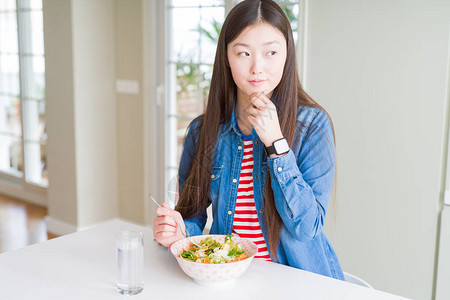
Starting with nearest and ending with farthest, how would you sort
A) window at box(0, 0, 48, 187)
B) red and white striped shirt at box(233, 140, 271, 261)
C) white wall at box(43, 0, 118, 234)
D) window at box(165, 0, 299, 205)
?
1. red and white striped shirt at box(233, 140, 271, 261)
2. window at box(165, 0, 299, 205)
3. white wall at box(43, 0, 118, 234)
4. window at box(0, 0, 48, 187)

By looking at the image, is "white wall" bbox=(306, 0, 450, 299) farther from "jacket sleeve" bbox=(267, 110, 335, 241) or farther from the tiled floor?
the tiled floor

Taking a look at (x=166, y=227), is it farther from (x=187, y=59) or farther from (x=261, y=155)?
(x=187, y=59)

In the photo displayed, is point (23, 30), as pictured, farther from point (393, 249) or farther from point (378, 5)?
point (393, 249)

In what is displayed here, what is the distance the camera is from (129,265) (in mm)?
1175

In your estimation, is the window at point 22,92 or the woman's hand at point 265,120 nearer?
the woman's hand at point 265,120

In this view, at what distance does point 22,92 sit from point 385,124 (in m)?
3.20

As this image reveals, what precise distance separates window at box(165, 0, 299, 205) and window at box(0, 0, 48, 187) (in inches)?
56.1

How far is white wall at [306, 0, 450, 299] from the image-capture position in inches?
91.6

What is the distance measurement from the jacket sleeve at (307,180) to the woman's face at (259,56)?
19 cm

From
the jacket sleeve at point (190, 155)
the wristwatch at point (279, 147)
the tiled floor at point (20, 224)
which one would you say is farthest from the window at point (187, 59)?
the wristwatch at point (279, 147)

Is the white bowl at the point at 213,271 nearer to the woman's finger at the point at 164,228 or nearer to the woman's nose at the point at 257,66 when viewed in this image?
the woman's finger at the point at 164,228

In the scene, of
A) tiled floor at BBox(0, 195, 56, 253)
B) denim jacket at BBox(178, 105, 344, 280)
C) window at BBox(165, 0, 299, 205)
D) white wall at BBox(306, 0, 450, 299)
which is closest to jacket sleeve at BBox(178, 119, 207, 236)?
denim jacket at BBox(178, 105, 344, 280)

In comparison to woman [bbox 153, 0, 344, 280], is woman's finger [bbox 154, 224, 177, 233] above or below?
below

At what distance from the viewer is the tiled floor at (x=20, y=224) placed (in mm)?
3671
